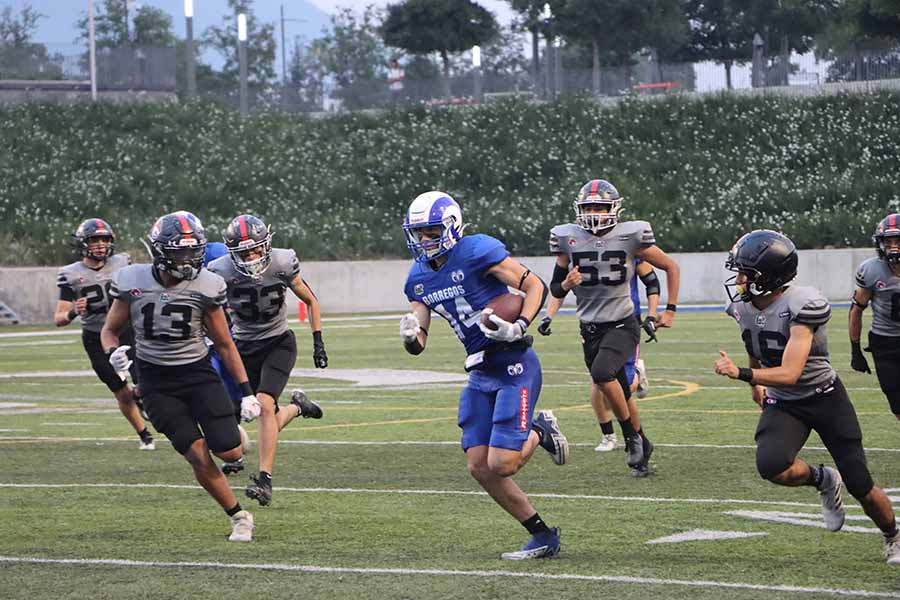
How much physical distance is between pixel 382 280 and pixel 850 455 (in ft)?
90.6

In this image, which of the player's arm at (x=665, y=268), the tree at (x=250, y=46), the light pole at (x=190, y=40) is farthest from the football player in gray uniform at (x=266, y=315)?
the tree at (x=250, y=46)

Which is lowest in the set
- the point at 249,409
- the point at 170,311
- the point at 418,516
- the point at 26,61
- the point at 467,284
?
the point at 418,516

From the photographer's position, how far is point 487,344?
7.65 meters

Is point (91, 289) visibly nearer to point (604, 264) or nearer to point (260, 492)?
point (604, 264)

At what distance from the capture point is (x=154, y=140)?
45031 millimetres

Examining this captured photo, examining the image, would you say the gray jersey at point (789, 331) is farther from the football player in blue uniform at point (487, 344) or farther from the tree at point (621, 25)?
the tree at point (621, 25)

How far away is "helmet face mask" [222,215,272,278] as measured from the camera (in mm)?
10062

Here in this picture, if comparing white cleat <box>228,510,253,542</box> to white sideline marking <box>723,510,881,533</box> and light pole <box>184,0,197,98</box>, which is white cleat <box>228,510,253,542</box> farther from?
light pole <box>184,0,197,98</box>

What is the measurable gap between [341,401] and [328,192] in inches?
1048

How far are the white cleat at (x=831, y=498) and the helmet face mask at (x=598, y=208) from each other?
417 centimetres

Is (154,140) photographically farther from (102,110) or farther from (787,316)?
(787,316)

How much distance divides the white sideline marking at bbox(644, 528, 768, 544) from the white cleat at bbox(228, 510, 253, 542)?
211 centimetres

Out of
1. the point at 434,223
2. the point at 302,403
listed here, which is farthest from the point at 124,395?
the point at 434,223

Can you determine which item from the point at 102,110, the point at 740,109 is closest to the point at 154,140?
the point at 102,110
